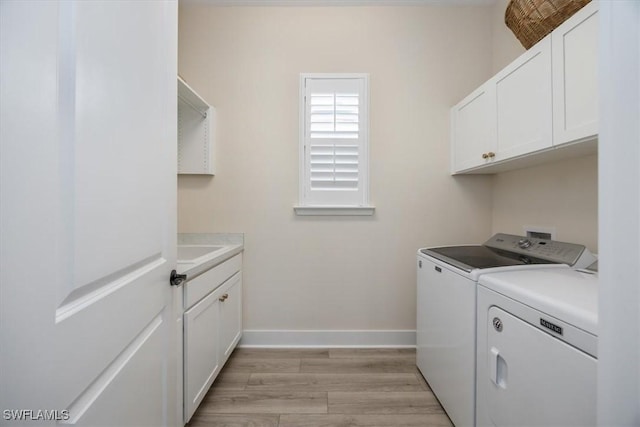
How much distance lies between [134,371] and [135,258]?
0.31m

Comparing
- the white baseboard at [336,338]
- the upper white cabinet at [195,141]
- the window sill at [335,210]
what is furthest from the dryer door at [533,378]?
the upper white cabinet at [195,141]

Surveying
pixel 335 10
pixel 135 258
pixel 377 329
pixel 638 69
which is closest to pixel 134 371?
pixel 135 258

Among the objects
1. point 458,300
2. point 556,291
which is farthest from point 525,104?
point 458,300

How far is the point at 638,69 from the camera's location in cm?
36

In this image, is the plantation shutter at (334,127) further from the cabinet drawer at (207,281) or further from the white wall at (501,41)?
the white wall at (501,41)

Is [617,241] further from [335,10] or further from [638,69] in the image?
[335,10]

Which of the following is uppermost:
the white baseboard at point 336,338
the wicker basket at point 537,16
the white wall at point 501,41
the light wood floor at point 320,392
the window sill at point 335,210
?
the white wall at point 501,41

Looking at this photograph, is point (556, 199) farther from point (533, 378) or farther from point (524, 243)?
point (533, 378)

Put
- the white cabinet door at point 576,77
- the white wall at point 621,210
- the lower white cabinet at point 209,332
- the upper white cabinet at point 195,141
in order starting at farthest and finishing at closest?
the upper white cabinet at point 195,141
the lower white cabinet at point 209,332
the white cabinet door at point 576,77
the white wall at point 621,210

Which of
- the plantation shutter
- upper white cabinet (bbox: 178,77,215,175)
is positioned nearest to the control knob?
the plantation shutter

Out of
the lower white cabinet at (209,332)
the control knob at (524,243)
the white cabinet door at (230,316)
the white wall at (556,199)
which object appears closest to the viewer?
the lower white cabinet at (209,332)

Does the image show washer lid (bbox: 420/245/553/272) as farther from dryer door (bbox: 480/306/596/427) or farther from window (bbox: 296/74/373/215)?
window (bbox: 296/74/373/215)

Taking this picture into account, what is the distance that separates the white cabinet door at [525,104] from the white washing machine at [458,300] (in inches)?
21.8

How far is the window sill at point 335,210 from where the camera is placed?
2.12 meters
